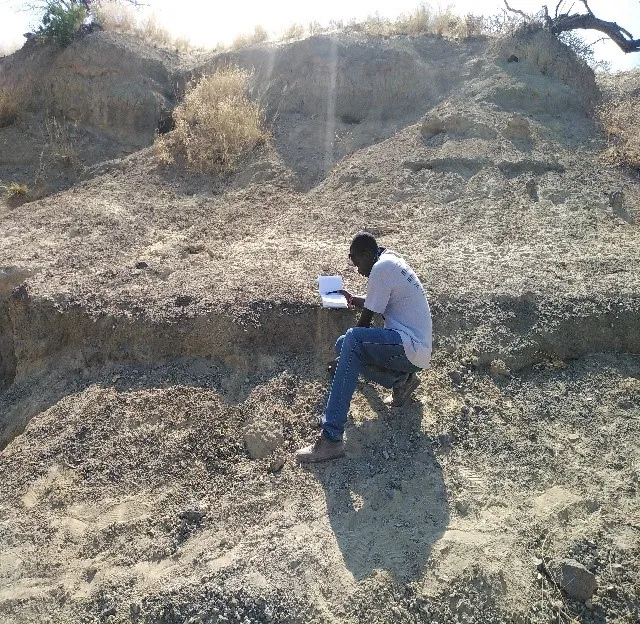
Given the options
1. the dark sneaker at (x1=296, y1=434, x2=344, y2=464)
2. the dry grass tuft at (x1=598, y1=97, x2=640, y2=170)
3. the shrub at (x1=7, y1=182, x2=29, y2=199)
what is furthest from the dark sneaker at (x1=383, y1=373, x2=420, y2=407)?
the shrub at (x1=7, y1=182, x2=29, y2=199)

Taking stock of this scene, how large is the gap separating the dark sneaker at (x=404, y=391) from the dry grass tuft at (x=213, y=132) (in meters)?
4.54

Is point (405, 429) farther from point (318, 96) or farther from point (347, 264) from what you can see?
point (318, 96)

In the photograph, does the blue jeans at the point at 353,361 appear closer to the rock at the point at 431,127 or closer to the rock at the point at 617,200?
the rock at the point at 617,200

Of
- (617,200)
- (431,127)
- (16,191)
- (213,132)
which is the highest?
(213,132)

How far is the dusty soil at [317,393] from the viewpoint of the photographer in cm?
300

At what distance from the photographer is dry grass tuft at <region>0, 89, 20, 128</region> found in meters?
9.11

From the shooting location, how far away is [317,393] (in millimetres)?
4117

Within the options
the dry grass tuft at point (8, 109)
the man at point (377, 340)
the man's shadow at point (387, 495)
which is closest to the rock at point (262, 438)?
the man at point (377, 340)

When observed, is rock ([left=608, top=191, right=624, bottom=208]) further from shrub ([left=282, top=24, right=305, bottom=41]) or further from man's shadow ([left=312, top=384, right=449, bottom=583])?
shrub ([left=282, top=24, right=305, bottom=41])

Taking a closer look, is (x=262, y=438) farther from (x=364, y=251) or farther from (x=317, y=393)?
(x=364, y=251)

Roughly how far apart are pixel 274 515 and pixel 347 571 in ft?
1.81

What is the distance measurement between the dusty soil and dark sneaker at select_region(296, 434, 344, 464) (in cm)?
6

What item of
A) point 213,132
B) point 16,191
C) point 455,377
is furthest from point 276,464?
point 16,191

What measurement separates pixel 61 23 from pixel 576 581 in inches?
413
